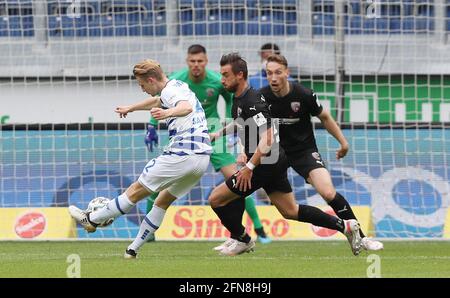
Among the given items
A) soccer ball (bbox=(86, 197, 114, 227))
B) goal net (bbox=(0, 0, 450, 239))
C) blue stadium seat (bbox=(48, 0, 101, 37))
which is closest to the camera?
soccer ball (bbox=(86, 197, 114, 227))

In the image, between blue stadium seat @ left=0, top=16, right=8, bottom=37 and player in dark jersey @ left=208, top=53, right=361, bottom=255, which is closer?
player in dark jersey @ left=208, top=53, right=361, bottom=255

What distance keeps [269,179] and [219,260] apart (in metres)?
0.96

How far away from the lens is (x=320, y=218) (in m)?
11.2

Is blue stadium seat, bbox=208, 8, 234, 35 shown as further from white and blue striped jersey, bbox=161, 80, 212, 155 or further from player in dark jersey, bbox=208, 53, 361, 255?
white and blue striped jersey, bbox=161, 80, 212, 155

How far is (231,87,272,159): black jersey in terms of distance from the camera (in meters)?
10.7

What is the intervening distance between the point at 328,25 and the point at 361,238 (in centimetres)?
694

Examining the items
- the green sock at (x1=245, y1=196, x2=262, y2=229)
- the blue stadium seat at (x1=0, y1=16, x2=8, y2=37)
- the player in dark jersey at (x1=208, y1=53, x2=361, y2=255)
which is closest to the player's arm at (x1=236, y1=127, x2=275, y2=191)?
the player in dark jersey at (x1=208, y1=53, x2=361, y2=255)

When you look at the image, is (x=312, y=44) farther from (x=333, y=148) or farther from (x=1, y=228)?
(x=1, y=228)

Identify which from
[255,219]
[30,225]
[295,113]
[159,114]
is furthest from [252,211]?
[159,114]

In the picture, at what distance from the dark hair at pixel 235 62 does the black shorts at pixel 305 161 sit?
1134mm

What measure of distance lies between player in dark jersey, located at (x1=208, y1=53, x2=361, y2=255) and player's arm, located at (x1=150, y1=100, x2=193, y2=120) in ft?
2.32

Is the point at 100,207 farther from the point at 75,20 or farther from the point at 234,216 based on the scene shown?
the point at 75,20
